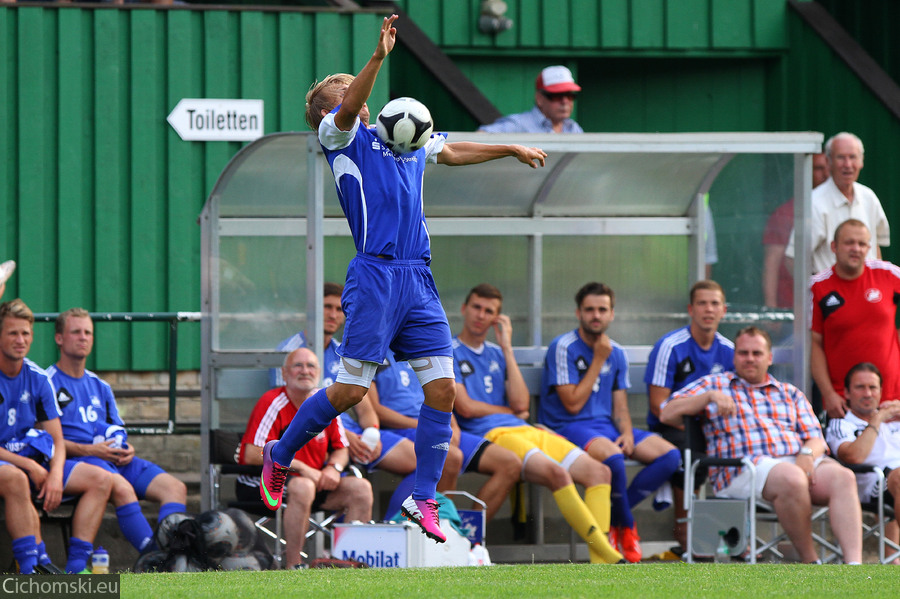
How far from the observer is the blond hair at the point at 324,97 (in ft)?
19.4

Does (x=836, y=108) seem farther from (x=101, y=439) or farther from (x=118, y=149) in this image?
(x=101, y=439)

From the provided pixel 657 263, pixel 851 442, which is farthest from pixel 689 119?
pixel 851 442

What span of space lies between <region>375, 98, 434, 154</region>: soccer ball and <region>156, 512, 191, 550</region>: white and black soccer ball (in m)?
2.77

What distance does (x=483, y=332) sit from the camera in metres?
8.92

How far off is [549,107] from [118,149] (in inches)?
128

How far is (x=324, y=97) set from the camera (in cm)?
593

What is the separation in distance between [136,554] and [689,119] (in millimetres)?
7048

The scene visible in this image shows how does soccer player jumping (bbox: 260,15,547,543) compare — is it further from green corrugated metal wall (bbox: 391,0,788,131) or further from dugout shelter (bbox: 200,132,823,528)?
green corrugated metal wall (bbox: 391,0,788,131)

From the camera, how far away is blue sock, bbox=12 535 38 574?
7445 mm

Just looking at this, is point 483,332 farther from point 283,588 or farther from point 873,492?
point 283,588

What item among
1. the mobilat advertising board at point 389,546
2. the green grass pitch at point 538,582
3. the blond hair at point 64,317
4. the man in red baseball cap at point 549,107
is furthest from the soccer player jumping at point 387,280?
the man in red baseball cap at point 549,107

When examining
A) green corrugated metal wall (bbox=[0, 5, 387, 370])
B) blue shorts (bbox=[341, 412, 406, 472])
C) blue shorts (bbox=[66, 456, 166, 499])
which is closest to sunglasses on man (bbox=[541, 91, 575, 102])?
green corrugated metal wall (bbox=[0, 5, 387, 370])

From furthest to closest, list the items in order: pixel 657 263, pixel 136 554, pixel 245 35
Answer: pixel 245 35
pixel 657 263
pixel 136 554

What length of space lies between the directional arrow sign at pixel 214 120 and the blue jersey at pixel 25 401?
10.2ft
